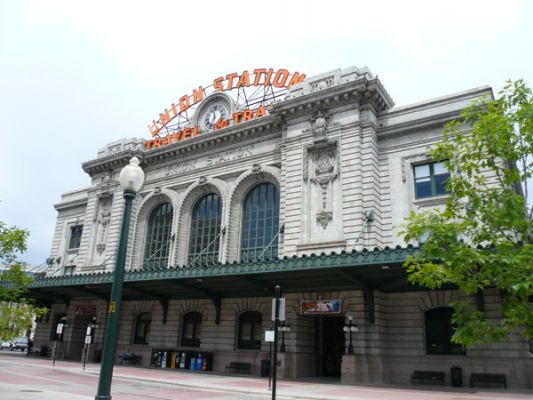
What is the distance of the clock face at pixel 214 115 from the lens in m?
41.7

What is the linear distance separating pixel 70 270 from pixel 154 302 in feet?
52.7

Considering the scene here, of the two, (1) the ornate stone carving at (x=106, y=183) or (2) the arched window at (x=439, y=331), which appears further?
(1) the ornate stone carving at (x=106, y=183)

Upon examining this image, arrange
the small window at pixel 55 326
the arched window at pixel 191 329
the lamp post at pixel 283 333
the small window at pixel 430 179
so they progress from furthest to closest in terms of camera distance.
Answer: the small window at pixel 55 326
the arched window at pixel 191 329
the small window at pixel 430 179
the lamp post at pixel 283 333

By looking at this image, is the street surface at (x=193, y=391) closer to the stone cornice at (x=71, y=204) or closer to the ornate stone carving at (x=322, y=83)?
the ornate stone carving at (x=322, y=83)

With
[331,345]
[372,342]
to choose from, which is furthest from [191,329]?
[372,342]

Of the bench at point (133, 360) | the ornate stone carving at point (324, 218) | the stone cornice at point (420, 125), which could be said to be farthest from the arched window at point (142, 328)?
the stone cornice at point (420, 125)

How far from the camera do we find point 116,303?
30.1 ft

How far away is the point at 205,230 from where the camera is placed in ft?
126

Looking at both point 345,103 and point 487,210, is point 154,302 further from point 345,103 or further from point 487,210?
point 487,210

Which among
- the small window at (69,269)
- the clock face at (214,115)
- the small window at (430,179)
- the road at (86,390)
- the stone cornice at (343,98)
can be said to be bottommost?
the road at (86,390)

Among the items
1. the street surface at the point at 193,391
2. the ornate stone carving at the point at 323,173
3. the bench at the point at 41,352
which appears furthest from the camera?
the bench at the point at 41,352

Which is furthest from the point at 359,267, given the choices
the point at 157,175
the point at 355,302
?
the point at 157,175

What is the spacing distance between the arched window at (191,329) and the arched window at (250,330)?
406 centimetres

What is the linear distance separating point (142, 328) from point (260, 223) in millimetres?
13286
